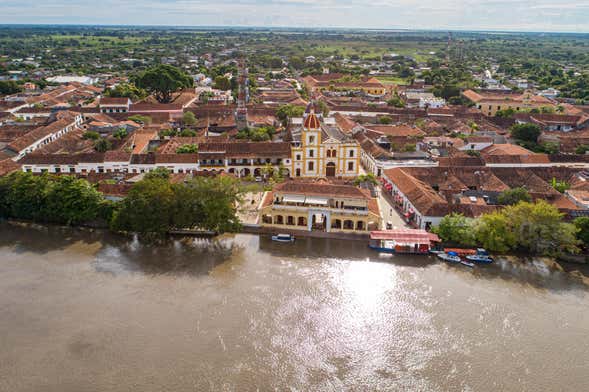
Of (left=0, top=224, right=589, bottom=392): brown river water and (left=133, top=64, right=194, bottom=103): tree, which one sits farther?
(left=133, top=64, right=194, bottom=103): tree

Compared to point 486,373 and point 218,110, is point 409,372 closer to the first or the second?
point 486,373

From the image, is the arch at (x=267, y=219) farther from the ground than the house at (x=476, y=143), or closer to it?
closer to it

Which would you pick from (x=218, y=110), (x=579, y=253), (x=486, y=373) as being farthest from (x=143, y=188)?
(x=218, y=110)

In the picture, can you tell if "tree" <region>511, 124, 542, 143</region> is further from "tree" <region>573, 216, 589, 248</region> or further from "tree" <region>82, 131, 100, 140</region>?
"tree" <region>82, 131, 100, 140</region>

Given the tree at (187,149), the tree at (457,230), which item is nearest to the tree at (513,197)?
the tree at (457,230)

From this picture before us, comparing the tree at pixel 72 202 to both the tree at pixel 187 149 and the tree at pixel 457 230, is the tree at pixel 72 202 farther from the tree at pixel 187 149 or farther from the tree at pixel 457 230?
the tree at pixel 457 230

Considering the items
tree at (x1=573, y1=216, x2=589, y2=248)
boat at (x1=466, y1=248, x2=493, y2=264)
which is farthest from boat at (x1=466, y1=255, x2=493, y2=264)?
tree at (x1=573, y1=216, x2=589, y2=248)
